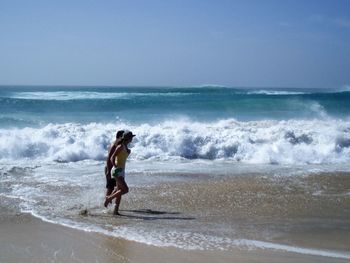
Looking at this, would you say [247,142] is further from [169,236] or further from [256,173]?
[169,236]

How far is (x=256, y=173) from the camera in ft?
36.7

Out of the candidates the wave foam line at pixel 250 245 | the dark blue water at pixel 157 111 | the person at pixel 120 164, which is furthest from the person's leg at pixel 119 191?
the dark blue water at pixel 157 111

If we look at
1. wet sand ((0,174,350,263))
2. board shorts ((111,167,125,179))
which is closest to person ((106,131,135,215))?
board shorts ((111,167,125,179))

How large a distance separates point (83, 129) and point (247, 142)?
566 cm

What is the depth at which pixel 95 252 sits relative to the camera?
5.55 meters

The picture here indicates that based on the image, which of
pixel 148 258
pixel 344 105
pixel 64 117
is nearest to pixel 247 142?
pixel 148 258

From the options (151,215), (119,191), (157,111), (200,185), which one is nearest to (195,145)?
(200,185)

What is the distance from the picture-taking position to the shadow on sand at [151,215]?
720cm

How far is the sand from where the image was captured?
536 cm

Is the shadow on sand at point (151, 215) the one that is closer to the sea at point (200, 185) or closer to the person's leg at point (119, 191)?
the sea at point (200, 185)

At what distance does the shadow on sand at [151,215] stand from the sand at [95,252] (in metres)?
1.14

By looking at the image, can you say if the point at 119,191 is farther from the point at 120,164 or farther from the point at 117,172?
the point at 120,164

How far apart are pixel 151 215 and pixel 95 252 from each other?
6.19 feet

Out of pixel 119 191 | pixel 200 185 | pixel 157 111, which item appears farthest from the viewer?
pixel 157 111
